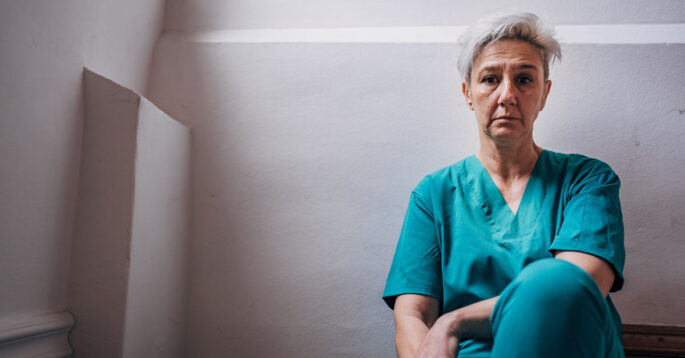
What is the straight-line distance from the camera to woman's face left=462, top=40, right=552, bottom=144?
107cm

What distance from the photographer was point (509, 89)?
1.07m

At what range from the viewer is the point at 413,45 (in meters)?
1.42

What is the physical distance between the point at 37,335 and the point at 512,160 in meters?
1.19

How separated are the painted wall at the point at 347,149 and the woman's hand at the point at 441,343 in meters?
0.48

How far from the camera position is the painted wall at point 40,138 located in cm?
87

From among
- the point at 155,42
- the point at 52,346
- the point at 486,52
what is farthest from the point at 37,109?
the point at 486,52

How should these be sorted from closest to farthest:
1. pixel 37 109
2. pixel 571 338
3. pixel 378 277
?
pixel 571 338 → pixel 37 109 → pixel 378 277

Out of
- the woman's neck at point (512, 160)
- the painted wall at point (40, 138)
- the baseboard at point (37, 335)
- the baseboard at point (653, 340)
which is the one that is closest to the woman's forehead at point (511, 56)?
the woman's neck at point (512, 160)

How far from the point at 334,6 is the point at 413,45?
12.8 inches

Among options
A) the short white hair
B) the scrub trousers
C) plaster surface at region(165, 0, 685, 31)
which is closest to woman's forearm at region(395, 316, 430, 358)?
the scrub trousers

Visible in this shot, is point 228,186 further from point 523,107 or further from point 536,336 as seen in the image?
point 536,336

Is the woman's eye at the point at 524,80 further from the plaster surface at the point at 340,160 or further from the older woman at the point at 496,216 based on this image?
the plaster surface at the point at 340,160

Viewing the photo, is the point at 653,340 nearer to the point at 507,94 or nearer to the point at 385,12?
the point at 507,94

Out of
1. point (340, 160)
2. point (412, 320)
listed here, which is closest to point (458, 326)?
point (412, 320)
